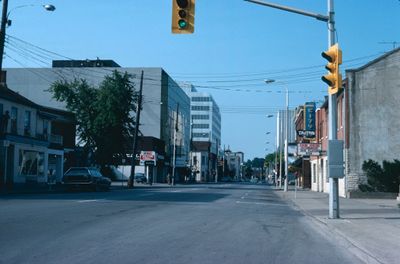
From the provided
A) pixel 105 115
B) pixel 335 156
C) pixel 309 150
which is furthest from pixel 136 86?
pixel 335 156

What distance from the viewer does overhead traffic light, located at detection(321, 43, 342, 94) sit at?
677 inches

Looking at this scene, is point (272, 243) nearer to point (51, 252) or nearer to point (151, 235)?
point (151, 235)

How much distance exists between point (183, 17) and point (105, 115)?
37567 mm

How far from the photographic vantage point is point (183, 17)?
47.4ft

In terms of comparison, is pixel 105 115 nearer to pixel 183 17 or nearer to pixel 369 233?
pixel 183 17

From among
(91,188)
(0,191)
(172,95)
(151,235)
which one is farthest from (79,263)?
(172,95)

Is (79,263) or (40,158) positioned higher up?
(40,158)

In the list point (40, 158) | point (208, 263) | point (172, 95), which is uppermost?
point (172, 95)

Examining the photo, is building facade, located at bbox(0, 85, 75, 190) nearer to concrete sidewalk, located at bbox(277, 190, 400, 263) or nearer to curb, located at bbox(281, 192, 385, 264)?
concrete sidewalk, located at bbox(277, 190, 400, 263)

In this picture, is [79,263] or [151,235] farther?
[151,235]

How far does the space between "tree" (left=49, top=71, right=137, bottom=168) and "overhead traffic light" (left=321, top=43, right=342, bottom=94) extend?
35593 millimetres

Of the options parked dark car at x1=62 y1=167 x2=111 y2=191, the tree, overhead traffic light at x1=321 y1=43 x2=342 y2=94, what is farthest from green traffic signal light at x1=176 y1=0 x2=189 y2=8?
the tree

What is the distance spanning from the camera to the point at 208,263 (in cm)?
931

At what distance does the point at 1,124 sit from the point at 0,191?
680 centimetres
